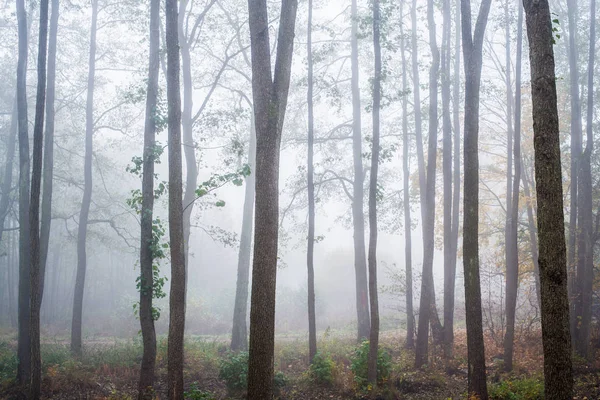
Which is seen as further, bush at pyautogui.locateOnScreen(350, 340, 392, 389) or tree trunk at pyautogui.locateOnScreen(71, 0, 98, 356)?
tree trunk at pyautogui.locateOnScreen(71, 0, 98, 356)

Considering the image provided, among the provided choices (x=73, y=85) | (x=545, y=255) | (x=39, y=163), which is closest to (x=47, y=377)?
(x=39, y=163)

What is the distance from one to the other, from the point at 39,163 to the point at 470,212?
29.6 ft

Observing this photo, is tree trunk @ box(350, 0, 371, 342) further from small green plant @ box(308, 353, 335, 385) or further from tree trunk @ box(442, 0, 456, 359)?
small green plant @ box(308, 353, 335, 385)

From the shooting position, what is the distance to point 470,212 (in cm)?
810

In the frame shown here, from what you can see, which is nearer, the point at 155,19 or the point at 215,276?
the point at 155,19

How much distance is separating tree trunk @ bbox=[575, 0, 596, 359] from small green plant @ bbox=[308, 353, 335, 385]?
7.90 meters

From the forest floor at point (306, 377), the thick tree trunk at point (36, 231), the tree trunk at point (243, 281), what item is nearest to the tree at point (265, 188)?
the forest floor at point (306, 377)

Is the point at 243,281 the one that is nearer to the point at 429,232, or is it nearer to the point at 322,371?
the point at 322,371

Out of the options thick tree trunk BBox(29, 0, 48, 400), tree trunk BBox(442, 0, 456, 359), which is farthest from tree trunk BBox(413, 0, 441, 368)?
thick tree trunk BBox(29, 0, 48, 400)

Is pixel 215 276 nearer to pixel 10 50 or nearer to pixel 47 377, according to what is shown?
pixel 10 50

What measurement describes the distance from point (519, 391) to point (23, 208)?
13.4 meters

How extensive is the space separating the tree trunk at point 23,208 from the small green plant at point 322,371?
721 cm

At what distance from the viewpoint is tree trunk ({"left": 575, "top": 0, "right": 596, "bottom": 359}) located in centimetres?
1252

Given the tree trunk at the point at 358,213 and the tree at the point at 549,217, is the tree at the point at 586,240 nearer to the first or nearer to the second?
the tree trunk at the point at 358,213
